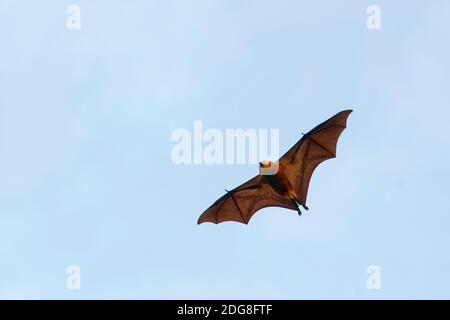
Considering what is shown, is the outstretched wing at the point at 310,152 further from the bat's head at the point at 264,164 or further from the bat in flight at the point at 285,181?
the bat's head at the point at 264,164

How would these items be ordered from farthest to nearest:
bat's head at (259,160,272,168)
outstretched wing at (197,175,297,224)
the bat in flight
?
outstretched wing at (197,175,297,224) → the bat in flight → bat's head at (259,160,272,168)

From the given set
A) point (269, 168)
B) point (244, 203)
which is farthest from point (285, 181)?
point (244, 203)

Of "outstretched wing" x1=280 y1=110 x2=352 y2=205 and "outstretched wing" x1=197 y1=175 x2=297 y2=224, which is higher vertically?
"outstretched wing" x1=280 y1=110 x2=352 y2=205

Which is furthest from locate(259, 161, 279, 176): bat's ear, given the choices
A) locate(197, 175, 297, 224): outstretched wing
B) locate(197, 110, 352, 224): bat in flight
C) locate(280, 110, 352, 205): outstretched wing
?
locate(197, 175, 297, 224): outstretched wing

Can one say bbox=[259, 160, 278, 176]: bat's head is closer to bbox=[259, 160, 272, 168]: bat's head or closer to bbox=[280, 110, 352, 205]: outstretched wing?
bbox=[259, 160, 272, 168]: bat's head

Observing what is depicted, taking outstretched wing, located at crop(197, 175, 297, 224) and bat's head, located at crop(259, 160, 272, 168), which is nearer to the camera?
bat's head, located at crop(259, 160, 272, 168)
